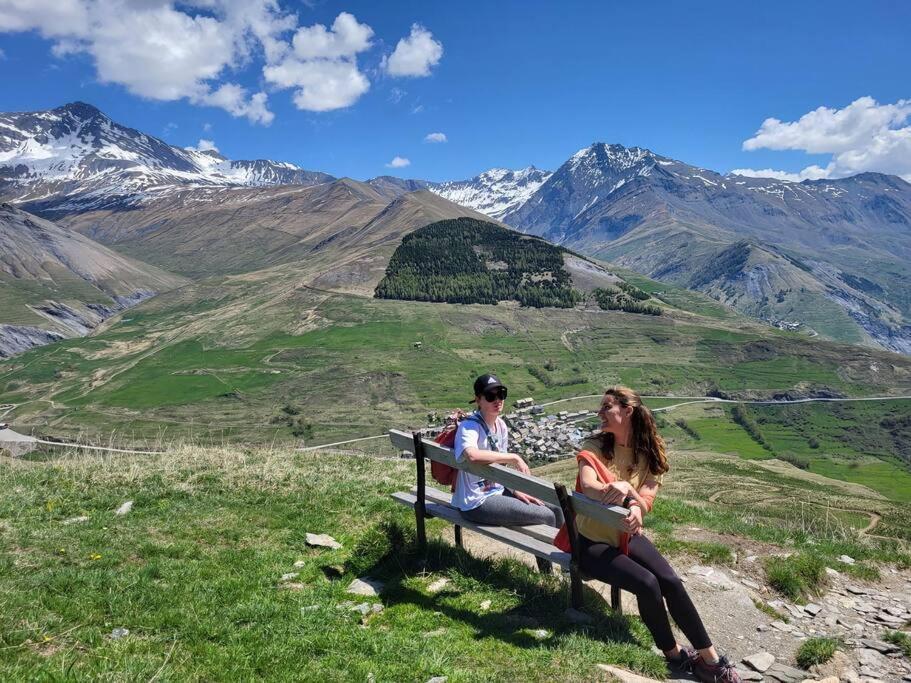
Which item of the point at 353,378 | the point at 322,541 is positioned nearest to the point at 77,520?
the point at 322,541

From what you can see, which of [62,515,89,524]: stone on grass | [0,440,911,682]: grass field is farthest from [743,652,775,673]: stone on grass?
[62,515,89,524]: stone on grass

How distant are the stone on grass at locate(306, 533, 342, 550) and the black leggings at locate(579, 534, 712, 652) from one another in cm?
482

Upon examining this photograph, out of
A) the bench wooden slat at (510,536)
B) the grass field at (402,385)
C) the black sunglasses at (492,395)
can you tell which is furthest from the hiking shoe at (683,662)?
the grass field at (402,385)

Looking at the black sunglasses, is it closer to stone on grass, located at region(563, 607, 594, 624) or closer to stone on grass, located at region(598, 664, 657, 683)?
stone on grass, located at region(563, 607, 594, 624)

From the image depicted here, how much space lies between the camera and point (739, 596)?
9.12 metres

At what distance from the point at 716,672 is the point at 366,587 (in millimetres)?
4761

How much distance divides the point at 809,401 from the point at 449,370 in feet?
348

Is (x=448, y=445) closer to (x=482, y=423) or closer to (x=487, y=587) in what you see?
(x=482, y=423)

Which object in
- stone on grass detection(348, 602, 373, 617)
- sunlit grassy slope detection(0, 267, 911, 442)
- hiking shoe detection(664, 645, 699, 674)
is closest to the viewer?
hiking shoe detection(664, 645, 699, 674)

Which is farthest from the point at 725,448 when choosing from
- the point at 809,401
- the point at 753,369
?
the point at 753,369

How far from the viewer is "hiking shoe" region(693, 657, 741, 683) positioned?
663 cm

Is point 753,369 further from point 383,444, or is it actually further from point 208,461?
point 208,461

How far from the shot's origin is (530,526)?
344 inches

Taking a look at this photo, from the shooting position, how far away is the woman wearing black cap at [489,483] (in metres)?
8.58
